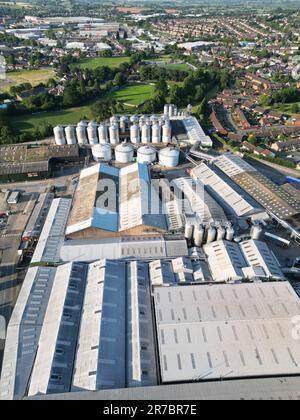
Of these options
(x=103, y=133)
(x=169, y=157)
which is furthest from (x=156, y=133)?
(x=103, y=133)

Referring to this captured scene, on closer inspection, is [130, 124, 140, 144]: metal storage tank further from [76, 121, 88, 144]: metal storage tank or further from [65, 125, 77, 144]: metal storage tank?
[65, 125, 77, 144]: metal storage tank

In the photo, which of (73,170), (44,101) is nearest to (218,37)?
(44,101)

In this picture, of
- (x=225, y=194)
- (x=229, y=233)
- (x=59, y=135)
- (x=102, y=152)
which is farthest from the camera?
(x=59, y=135)

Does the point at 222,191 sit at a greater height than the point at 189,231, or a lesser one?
greater

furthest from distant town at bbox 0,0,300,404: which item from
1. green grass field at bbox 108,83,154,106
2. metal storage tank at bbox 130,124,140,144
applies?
green grass field at bbox 108,83,154,106

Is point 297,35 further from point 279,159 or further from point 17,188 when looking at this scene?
point 17,188

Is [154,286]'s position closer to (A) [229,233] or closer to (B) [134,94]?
(A) [229,233]
